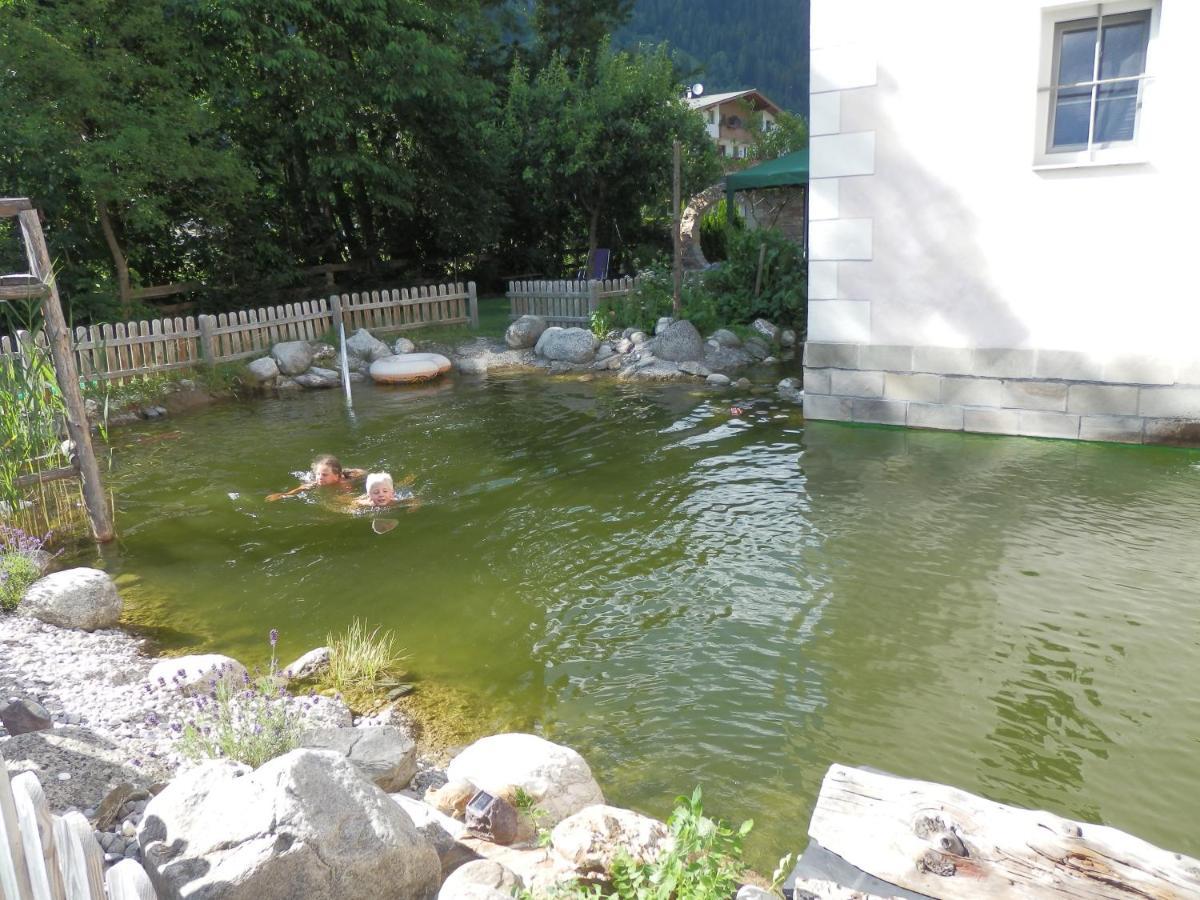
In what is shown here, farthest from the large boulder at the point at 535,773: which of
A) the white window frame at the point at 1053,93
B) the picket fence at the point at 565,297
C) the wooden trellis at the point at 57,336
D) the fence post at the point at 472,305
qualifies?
the fence post at the point at 472,305

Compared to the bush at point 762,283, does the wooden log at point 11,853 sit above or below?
below

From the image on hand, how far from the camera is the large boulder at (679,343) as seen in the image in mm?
13227

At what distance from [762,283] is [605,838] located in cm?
1314

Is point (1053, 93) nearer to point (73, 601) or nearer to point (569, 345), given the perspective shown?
point (569, 345)

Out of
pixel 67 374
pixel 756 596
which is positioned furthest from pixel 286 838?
pixel 67 374

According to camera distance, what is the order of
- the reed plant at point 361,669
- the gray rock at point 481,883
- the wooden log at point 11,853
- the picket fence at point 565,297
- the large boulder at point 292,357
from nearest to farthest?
the wooden log at point 11,853 < the gray rock at point 481,883 < the reed plant at point 361,669 < the large boulder at point 292,357 < the picket fence at point 565,297

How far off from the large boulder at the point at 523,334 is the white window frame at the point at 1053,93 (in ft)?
27.7

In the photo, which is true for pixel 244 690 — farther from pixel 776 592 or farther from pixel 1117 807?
pixel 1117 807

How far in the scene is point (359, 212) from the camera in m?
19.0

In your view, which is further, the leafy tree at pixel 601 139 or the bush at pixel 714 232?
the bush at pixel 714 232

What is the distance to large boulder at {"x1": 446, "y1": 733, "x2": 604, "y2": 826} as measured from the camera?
350 cm

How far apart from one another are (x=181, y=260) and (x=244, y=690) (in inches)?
561

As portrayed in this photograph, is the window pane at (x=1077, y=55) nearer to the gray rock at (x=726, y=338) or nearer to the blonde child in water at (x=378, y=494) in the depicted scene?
the gray rock at (x=726, y=338)

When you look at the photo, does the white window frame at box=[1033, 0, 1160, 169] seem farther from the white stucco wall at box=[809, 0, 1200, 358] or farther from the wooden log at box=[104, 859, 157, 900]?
the wooden log at box=[104, 859, 157, 900]
